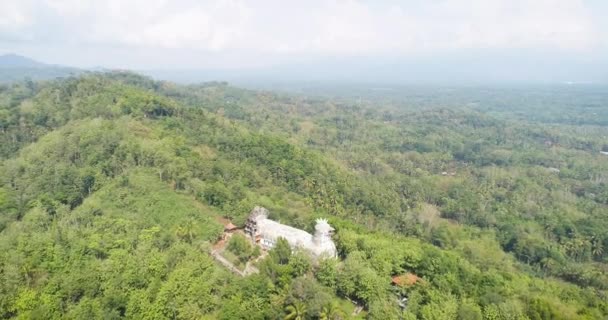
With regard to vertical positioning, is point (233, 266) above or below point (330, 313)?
below

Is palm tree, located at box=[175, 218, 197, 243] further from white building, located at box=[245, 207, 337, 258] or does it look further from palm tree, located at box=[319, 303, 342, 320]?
palm tree, located at box=[319, 303, 342, 320]

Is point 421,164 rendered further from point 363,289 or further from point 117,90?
point 363,289

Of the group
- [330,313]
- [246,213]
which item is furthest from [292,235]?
[330,313]

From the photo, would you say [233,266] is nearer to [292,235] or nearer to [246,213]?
[292,235]

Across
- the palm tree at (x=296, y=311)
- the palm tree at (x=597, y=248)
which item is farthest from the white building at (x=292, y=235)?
the palm tree at (x=597, y=248)

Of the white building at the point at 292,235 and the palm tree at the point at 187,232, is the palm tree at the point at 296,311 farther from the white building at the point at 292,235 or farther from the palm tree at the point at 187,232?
the palm tree at the point at 187,232

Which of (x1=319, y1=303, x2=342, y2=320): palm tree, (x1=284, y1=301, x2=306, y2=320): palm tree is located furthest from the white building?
(x1=284, y1=301, x2=306, y2=320): palm tree
